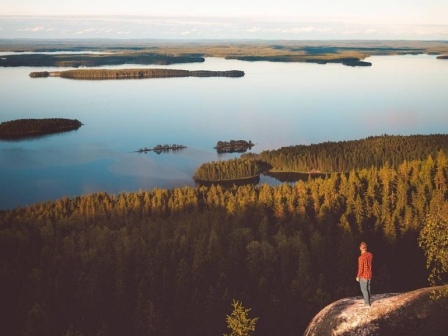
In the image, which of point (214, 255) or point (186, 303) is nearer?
point (186, 303)

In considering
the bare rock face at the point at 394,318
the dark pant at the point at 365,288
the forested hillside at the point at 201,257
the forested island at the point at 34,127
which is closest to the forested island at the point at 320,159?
the forested hillside at the point at 201,257

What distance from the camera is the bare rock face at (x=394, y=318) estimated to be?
23.5 m

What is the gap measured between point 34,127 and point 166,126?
3393 centimetres

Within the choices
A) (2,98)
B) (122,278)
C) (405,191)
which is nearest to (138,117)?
(2,98)

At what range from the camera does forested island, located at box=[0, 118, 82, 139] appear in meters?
129

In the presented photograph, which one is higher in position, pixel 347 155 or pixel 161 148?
pixel 347 155

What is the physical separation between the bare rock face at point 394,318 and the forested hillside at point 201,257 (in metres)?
13.4

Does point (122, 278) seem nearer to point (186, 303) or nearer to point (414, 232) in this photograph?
point (186, 303)

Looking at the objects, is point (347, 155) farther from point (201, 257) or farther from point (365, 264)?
point (365, 264)

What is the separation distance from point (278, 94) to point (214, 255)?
489 feet

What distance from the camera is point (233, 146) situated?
117500 millimetres

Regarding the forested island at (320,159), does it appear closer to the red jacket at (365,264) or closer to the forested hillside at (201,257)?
the forested hillside at (201,257)

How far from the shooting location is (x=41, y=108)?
161 m

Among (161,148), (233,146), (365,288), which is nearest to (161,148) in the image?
(161,148)
